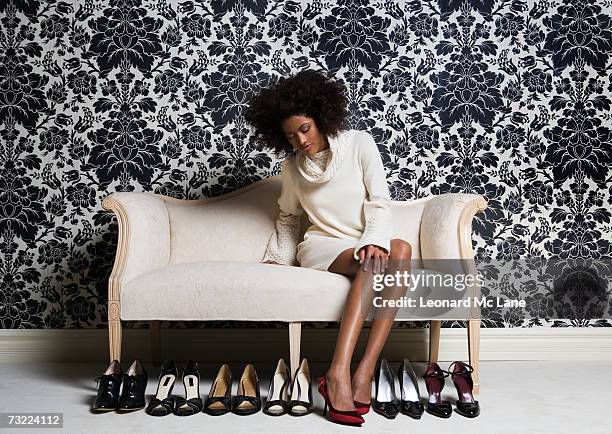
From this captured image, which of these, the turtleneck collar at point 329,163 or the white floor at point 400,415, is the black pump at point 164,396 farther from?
the turtleneck collar at point 329,163

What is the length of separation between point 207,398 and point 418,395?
788mm

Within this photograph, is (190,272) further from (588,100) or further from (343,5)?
(588,100)

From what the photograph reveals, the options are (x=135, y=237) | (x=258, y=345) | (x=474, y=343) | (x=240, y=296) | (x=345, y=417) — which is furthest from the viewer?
(x=258, y=345)

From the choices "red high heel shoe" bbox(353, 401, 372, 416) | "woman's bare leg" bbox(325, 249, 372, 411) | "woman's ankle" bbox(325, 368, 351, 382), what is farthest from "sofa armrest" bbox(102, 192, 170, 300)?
"red high heel shoe" bbox(353, 401, 372, 416)

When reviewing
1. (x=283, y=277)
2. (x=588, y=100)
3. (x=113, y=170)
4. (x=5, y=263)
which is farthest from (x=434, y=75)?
(x=5, y=263)

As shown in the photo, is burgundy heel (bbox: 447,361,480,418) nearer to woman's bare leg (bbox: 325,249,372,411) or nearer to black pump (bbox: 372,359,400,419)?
black pump (bbox: 372,359,400,419)

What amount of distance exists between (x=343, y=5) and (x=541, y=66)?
1085 mm

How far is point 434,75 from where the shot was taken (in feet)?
10.9

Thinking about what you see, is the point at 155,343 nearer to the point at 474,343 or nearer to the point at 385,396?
the point at 385,396

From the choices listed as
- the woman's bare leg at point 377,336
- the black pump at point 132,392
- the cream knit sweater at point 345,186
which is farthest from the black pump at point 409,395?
the black pump at point 132,392

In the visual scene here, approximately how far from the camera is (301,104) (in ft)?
8.71

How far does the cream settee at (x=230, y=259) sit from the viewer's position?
2506 millimetres

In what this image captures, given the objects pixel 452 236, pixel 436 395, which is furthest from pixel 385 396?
pixel 452 236

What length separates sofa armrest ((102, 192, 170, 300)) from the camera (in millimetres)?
2606
